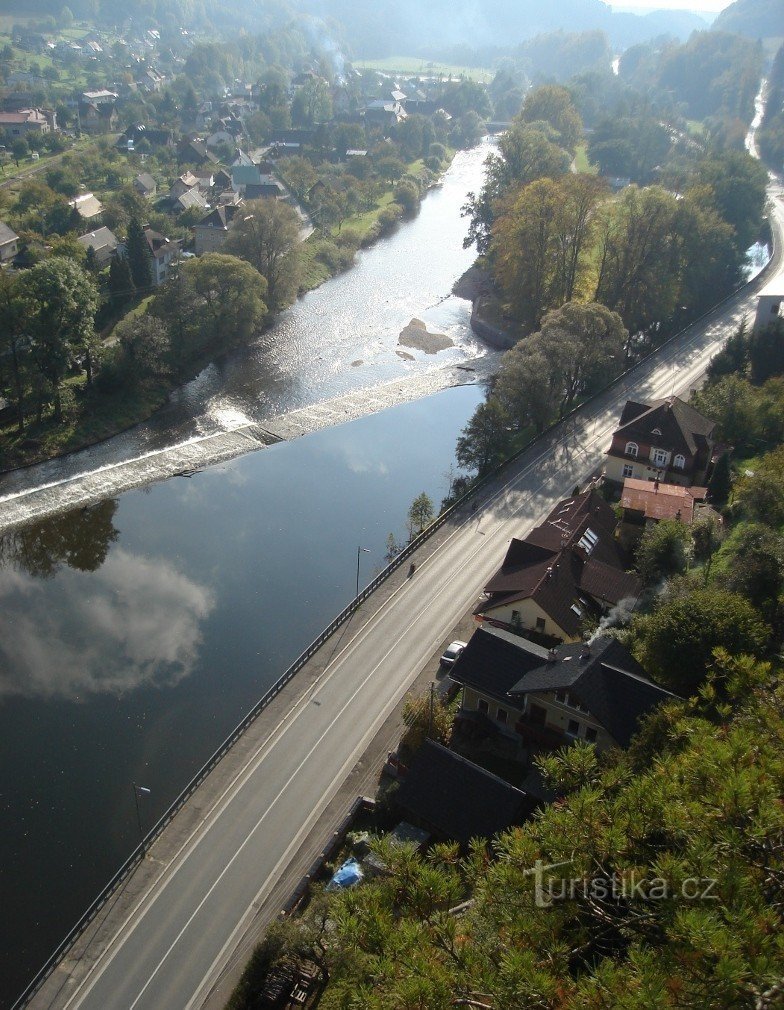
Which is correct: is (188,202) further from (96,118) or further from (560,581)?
(560,581)

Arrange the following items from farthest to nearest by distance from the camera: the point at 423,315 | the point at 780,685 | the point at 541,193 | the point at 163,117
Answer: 1. the point at 163,117
2. the point at 423,315
3. the point at 541,193
4. the point at 780,685

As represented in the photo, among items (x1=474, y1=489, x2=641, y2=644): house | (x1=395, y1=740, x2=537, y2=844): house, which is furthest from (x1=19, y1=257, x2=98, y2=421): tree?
(x1=395, y1=740, x2=537, y2=844): house

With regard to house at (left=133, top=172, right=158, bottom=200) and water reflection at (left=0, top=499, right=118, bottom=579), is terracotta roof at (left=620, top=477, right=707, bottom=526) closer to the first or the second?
water reflection at (left=0, top=499, right=118, bottom=579)

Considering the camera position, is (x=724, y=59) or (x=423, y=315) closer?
(x=423, y=315)

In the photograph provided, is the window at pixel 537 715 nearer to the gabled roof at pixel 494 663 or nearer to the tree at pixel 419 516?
the gabled roof at pixel 494 663

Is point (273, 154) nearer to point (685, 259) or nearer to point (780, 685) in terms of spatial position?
point (685, 259)

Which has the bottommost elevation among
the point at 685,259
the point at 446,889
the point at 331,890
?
the point at 331,890

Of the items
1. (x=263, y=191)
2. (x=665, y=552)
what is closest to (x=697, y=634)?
(x=665, y=552)

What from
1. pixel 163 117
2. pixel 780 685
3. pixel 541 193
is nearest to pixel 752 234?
pixel 541 193
